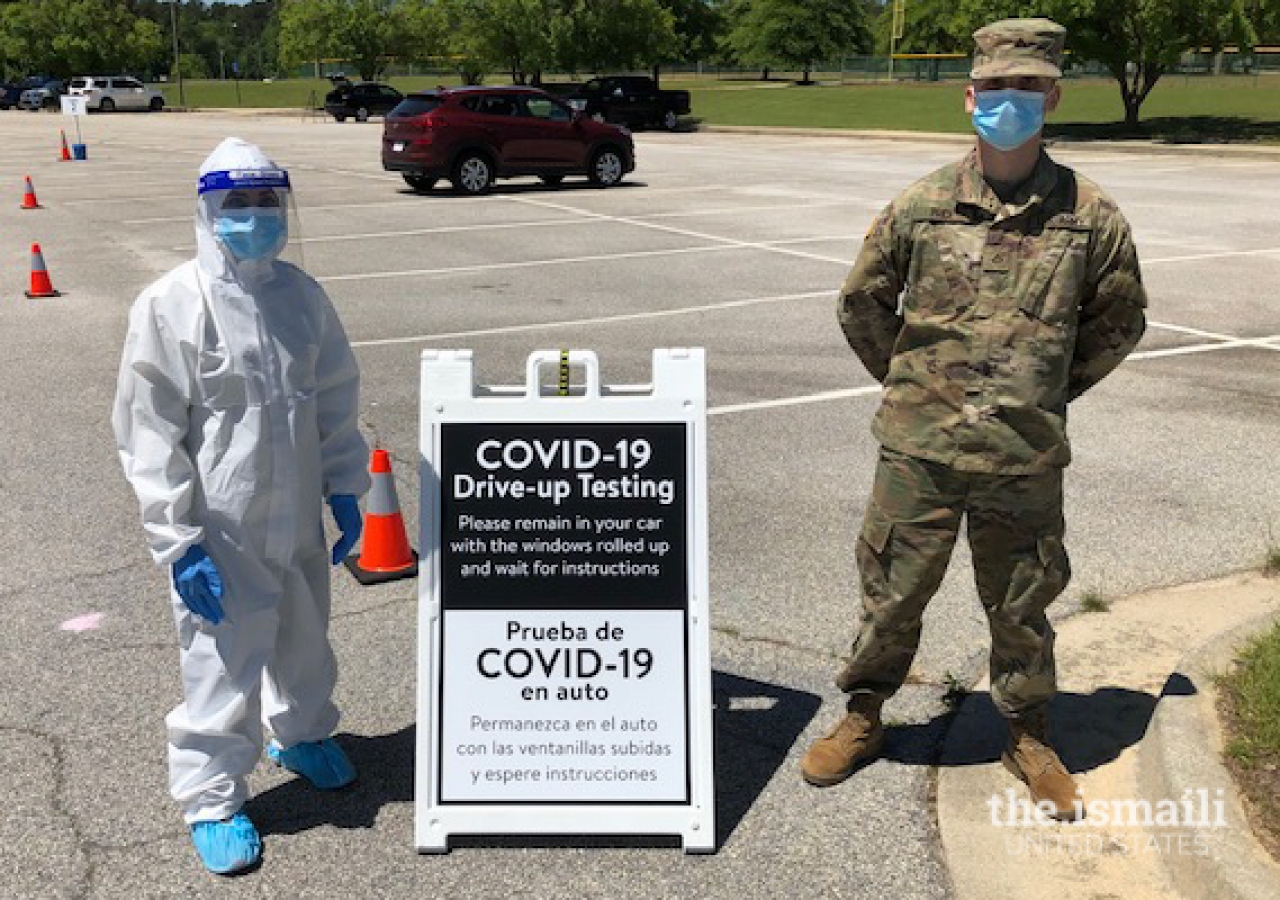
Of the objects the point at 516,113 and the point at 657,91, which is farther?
the point at 657,91

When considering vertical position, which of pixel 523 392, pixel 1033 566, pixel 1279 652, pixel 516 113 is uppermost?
pixel 516 113

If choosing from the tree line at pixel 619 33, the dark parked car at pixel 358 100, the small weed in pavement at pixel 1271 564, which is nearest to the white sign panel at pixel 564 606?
the small weed in pavement at pixel 1271 564

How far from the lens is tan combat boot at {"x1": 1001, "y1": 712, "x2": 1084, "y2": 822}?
11.8ft

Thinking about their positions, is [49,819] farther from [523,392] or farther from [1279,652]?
[1279,652]

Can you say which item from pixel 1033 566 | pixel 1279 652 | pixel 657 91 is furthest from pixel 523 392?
pixel 657 91

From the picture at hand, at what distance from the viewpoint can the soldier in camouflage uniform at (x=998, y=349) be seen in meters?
3.34

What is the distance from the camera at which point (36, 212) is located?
19.3 m

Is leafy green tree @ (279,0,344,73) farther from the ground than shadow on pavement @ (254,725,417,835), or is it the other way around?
leafy green tree @ (279,0,344,73)

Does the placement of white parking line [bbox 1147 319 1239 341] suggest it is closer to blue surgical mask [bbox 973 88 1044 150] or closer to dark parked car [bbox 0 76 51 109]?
blue surgical mask [bbox 973 88 1044 150]

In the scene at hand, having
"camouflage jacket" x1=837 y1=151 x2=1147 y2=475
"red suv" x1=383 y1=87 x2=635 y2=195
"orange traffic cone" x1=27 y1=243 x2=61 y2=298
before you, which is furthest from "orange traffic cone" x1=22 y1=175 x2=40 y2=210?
"camouflage jacket" x1=837 y1=151 x2=1147 y2=475

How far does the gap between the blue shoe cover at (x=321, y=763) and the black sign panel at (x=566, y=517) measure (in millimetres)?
661

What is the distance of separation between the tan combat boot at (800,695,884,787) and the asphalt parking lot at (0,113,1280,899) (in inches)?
2.2

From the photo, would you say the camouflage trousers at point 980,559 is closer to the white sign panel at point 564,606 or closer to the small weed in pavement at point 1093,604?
the white sign panel at point 564,606

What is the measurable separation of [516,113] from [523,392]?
18180 mm
